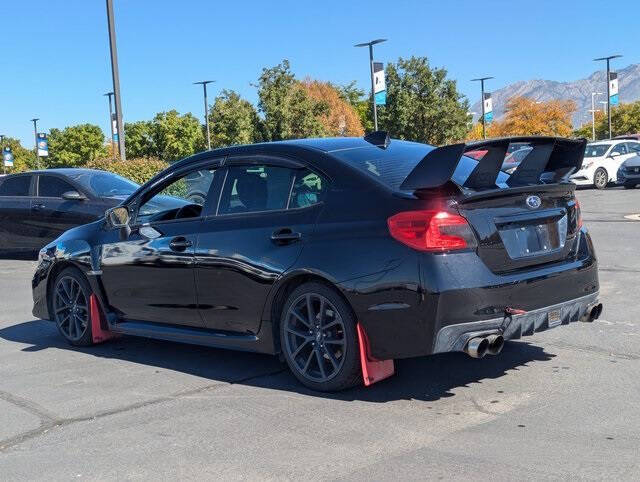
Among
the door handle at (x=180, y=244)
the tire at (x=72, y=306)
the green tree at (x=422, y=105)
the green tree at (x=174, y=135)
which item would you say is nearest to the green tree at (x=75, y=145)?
the green tree at (x=174, y=135)

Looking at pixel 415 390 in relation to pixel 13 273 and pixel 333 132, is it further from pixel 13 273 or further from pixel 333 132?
pixel 333 132

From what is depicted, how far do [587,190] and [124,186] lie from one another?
59.4 ft

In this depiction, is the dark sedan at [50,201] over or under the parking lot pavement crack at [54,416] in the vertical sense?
over

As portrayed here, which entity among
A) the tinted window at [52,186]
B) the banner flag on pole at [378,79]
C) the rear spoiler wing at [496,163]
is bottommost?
the rear spoiler wing at [496,163]

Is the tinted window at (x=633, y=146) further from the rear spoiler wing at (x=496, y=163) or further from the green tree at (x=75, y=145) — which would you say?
the green tree at (x=75, y=145)

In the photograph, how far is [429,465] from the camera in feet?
12.2

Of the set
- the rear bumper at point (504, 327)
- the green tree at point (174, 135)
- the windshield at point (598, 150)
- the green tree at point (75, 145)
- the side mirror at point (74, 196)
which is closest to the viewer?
the rear bumper at point (504, 327)

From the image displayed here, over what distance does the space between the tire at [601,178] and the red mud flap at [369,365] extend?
23.5m

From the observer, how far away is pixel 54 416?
484 centimetres

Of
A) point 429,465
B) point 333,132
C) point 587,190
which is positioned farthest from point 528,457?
point 333,132

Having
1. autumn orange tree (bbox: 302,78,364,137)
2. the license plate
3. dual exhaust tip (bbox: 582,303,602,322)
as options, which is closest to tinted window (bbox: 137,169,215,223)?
the license plate

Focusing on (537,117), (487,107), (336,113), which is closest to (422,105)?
(487,107)

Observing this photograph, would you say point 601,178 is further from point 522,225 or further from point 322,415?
point 322,415

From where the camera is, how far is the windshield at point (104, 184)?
40.5ft
